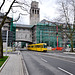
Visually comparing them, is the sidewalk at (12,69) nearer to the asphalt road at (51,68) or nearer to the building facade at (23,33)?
the asphalt road at (51,68)

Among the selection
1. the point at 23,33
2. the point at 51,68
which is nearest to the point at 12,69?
the point at 51,68

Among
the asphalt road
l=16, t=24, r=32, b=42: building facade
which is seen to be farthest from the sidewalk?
l=16, t=24, r=32, b=42: building facade

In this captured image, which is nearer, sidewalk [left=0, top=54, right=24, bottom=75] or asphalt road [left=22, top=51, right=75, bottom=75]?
sidewalk [left=0, top=54, right=24, bottom=75]

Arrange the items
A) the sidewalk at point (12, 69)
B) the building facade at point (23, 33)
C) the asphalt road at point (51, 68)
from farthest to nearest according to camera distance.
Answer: the building facade at point (23, 33) → the asphalt road at point (51, 68) → the sidewalk at point (12, 69)

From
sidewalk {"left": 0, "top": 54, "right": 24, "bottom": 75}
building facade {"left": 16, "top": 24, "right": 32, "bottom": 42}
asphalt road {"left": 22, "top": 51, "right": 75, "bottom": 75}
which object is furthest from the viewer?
building facade {"left": 16, "top": 24, "right": 32, "bottom": 42}

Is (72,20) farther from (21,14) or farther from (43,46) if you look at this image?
(21,14)

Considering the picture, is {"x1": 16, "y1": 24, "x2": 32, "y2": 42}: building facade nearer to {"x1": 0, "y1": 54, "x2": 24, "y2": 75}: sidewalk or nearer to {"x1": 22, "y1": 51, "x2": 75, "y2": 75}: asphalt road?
{"x1": 22, "y1": 51, "x2": 75, "y2": 75}: asphalt road

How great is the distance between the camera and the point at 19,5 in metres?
14.6

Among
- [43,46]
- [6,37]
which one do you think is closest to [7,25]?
[43,46]

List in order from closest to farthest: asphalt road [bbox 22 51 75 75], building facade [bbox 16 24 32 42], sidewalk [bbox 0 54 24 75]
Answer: sidewalk [bbox 0 54 24 75], asphalt road [bbox 22 51 75 75], building facade [bbox 16 24 32 42]

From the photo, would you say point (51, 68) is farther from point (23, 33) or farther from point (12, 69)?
point (23, 33)

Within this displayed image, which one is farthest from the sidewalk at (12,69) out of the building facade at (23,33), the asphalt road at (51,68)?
the building facade at (23,33)

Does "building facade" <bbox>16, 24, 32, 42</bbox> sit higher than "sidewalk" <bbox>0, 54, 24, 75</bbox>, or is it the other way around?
"building facade" <bbox>16, 24, 32, 42</bbox>

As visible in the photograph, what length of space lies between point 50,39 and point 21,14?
51.4 metres
